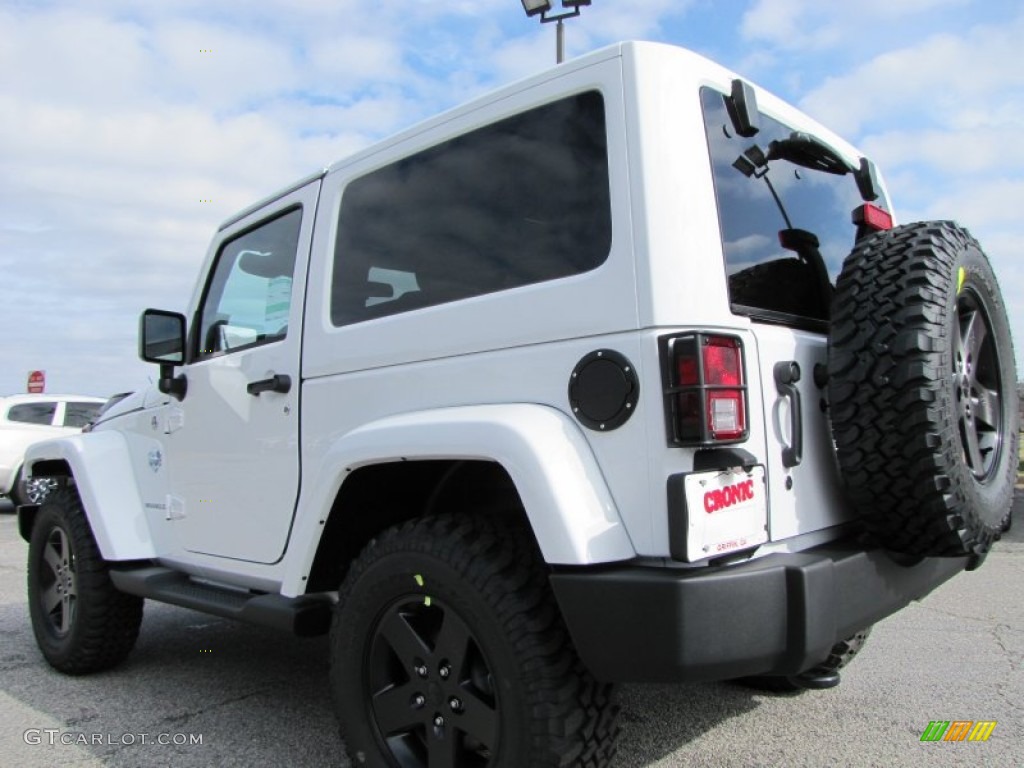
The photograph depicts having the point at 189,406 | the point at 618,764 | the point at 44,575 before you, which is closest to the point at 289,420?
the point at 189,406

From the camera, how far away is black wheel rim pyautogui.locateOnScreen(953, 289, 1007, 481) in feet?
7.58

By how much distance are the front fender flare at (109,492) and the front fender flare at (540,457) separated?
6.33 feet

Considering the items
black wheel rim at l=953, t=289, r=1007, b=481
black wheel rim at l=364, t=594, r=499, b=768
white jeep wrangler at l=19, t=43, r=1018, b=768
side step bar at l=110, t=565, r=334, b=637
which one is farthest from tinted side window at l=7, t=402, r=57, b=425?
black wheel rim at l=953, t=289, r=1007, b=481

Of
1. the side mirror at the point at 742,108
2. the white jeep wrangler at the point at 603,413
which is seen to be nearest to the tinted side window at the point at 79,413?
the white jeep wrangler at the point at 603,413

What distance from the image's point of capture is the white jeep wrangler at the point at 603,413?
6.28 ft

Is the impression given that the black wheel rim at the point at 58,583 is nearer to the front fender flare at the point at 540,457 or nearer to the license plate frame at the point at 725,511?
the front fender flare at the point at 540,457

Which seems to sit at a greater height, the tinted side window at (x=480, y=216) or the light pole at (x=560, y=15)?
the light pole at (x=560, y=15)

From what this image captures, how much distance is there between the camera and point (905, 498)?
209 cm

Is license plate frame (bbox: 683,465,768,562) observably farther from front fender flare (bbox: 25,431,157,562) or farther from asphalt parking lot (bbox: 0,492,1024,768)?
front fender flare (bbox: 25,431,157,562)

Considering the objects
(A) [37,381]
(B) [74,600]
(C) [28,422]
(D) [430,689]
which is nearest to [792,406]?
(D) [430,689]

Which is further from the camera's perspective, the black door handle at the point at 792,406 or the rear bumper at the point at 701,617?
the black door handle at the point at 792,406

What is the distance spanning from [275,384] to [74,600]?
189 centimetres

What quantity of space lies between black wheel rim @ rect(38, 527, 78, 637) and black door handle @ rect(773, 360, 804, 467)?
336 centimetres

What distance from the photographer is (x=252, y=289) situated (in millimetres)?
3432
